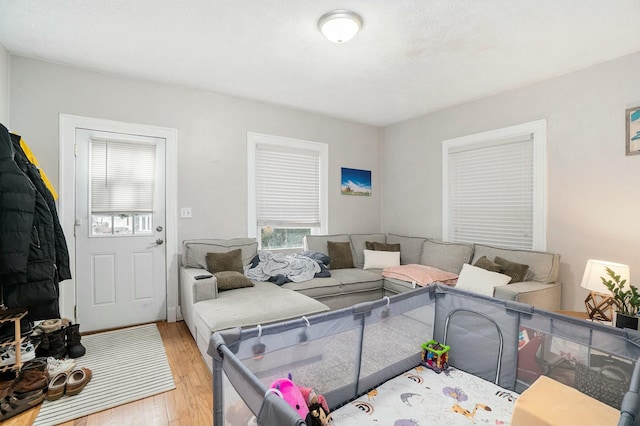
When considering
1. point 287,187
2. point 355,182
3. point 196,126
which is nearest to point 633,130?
point 355,182

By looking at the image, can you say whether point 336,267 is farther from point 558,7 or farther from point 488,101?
point 558,7

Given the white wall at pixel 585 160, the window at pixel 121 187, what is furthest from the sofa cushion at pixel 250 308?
the white wall at pixel 585 160

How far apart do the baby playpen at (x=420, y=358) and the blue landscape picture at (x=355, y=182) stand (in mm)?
2802

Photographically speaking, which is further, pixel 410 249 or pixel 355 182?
pixel 355 182

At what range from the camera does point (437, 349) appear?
1951 mm

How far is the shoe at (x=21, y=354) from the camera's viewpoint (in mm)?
2043

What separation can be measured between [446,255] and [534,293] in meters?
1.18

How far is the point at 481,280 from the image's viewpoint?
9.23ft

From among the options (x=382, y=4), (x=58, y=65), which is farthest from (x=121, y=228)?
(x=382, y=4)

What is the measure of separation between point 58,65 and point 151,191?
1.41 metres

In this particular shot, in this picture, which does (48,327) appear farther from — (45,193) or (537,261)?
(537,261)

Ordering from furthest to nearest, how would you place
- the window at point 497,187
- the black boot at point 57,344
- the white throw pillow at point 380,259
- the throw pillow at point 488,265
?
the white throw pillow at point 380,259
the window at point 497,187
the throw pillow at point 488,265
the black boot at point 57,344

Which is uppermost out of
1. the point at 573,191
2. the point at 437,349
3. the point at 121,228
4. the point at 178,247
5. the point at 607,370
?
the point at 573,191

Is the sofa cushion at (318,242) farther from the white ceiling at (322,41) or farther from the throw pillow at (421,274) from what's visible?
the white ceiling at (322,41)
